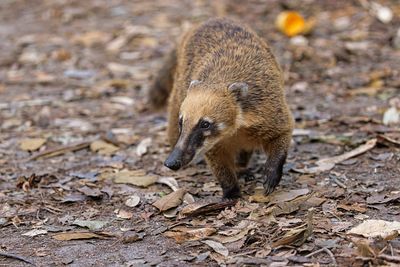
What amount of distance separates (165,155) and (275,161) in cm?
162

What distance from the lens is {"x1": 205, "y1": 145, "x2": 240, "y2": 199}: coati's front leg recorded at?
5789 millimetres

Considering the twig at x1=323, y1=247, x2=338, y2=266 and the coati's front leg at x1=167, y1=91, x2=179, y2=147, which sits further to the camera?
the coati's front leg at x1=167, y1=91, x2=179, y2=147

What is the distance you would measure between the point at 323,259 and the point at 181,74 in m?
2.87

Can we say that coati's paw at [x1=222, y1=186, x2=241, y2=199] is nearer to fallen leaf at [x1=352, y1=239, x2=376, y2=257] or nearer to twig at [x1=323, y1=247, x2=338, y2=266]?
twig at [x1=323, y1=247, x2=338, y2=266]

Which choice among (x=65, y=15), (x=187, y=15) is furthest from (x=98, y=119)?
(x=65, y=15)

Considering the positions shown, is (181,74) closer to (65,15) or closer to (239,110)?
(239,110)

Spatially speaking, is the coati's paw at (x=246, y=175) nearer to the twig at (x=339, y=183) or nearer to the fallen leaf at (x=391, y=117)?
the twig at (x=339, y=183)

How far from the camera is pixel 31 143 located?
747 centimetres

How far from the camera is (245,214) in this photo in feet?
17.7

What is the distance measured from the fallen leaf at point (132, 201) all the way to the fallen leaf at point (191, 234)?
732 mm

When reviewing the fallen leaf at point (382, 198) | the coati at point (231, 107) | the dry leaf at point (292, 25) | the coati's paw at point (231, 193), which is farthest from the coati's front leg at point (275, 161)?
the dry leaf at point (292, 25)

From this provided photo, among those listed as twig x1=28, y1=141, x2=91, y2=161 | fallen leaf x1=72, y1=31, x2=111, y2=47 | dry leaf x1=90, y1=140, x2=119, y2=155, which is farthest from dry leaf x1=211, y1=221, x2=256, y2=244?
fallen leaf x1=72, y1=31, x2=111, y2=47

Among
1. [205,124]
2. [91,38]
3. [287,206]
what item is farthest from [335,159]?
[91,38]

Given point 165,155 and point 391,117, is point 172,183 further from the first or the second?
point 391,117
